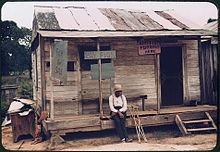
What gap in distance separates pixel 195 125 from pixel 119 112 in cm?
303

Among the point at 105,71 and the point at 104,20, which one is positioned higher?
the point at 104,20

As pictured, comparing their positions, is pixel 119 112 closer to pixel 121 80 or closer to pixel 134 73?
pixel 121 80

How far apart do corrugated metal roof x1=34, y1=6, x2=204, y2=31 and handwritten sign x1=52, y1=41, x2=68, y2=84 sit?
98 centimetres

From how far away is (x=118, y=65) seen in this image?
8.91 metres

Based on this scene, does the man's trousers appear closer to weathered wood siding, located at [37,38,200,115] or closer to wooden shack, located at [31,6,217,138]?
wooden shack, located at [31,6,217,138]

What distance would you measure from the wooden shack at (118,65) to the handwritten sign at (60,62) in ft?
0.10

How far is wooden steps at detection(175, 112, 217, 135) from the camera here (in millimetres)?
8094

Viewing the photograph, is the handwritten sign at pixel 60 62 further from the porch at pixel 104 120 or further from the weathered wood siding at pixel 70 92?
the porch at pixel 104 120

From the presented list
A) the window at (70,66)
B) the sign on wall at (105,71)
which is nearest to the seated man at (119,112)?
the sign on wall at (105,71)

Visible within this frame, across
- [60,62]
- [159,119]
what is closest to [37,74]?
[60,62]

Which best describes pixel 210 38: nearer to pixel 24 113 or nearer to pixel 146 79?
pixel 146 79

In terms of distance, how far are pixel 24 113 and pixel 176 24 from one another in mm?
6602

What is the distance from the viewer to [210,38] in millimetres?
9789

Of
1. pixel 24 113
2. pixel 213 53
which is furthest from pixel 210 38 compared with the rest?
pixel 24 113
